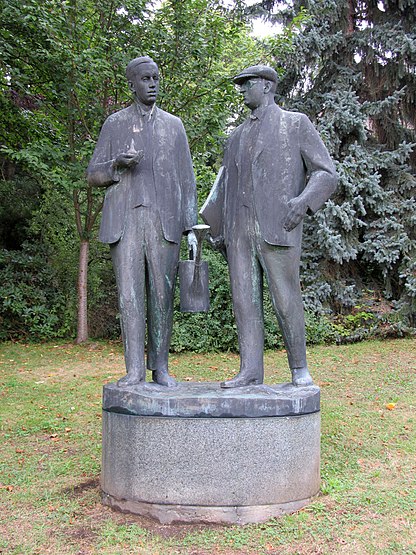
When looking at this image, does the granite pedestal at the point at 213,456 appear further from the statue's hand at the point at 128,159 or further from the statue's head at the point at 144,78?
the statue's head at the point at 144,78

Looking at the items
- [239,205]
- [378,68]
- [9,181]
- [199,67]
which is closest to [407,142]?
[378,68]

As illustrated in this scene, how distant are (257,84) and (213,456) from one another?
256 centimetres

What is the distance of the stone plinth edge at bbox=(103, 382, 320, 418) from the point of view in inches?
165

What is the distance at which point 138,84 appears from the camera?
4.63 m

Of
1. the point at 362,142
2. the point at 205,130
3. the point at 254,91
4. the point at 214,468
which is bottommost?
the point at 214,468

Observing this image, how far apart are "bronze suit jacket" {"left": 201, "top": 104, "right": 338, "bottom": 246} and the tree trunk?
8.05m

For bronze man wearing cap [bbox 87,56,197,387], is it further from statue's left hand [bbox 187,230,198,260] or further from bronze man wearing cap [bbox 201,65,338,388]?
bronze man wearing cap [bbox 201,65,338,388]

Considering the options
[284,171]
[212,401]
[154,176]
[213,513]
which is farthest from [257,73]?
[213,513]

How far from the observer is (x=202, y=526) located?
→ 4.09 meters

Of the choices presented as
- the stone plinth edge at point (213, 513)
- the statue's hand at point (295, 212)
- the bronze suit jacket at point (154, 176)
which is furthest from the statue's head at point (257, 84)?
the stone plinth edge at point (213, 513)

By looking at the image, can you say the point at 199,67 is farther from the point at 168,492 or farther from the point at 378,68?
the point at 168,492

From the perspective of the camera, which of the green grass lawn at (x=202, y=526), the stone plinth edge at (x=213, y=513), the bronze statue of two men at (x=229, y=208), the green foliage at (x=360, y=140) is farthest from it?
the green foliage at (x=360, y=140)

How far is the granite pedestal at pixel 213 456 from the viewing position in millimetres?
4152

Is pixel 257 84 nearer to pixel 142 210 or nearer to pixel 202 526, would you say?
pixel 142 210
